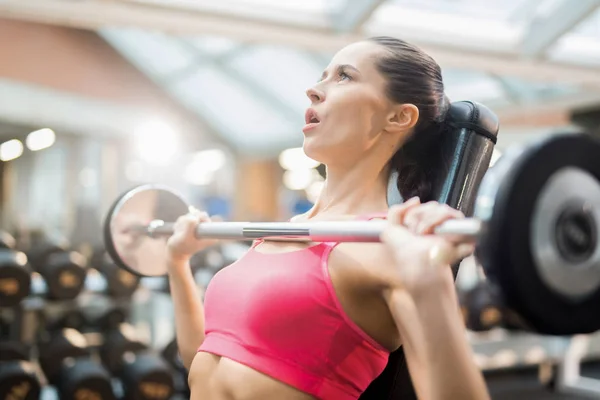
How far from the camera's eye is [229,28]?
10.6 ft

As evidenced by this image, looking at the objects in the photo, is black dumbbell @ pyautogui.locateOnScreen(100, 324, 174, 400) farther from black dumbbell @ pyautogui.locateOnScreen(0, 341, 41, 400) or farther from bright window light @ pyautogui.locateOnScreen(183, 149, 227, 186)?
bright window light @ pyautogui.locateOnScreen(183, 149, 227, 186)

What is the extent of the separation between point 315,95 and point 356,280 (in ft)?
1.05

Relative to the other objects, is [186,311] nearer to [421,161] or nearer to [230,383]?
[230,383]

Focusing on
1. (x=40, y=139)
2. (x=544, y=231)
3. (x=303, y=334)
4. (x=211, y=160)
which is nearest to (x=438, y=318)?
(x=544, y=231)

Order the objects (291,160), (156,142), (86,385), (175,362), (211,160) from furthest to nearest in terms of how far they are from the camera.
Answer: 1. (211,160)
2. (291,160)
3. (156,142)
4. (175,362)
5. (86,385)

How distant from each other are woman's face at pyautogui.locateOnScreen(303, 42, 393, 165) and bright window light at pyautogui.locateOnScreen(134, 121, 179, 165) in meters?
5.40

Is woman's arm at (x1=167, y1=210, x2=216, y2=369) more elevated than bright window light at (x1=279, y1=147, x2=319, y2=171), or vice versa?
bright window light at (x1=279, y1=147, x2=319, y2=171)

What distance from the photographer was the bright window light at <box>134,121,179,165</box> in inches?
248

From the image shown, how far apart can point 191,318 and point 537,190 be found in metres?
0.74

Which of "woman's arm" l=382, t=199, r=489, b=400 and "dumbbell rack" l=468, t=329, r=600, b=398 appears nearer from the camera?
"woman's arm" l=382, t=199, r=489, b=400

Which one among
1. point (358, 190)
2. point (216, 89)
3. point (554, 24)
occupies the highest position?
point (216, 89)

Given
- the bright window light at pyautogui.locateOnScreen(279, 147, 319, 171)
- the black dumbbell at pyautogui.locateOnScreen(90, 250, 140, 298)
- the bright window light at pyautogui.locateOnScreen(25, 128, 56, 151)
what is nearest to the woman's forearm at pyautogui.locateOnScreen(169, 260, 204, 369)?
the black dumbbell at pyautogui.locateOnScreen(90, 250, 140, 298)

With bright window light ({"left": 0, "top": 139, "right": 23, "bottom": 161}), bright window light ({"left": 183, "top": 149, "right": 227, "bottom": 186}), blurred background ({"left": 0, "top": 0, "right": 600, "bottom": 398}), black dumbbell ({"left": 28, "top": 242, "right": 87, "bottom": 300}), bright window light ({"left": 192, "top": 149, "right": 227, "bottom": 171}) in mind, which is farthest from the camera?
bright window light ({"left": 192, "top": 149, "right": 227, "bottom": 171})

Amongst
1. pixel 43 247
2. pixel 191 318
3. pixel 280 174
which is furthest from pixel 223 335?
pixel 280 174
